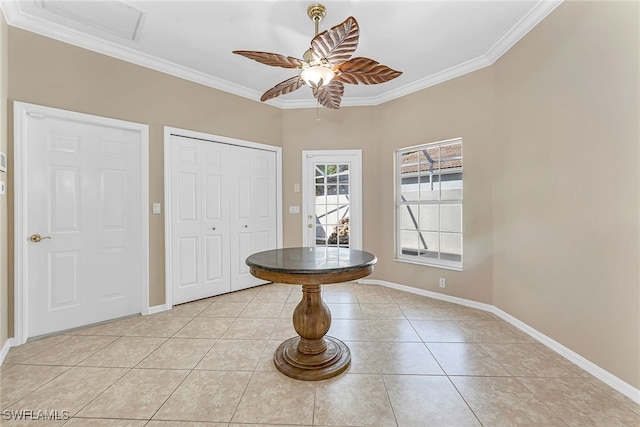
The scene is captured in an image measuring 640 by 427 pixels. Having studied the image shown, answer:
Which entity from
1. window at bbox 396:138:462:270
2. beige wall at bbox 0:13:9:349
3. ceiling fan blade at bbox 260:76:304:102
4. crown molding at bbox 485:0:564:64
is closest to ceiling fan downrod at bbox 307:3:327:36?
ceiling fan blade at bbox 260:76:304:102

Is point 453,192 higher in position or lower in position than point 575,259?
higher

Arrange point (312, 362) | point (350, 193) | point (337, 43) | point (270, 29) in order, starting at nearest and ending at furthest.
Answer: point (337, 43)
point (312, 362)
point (270, 29)
point (350, 193)

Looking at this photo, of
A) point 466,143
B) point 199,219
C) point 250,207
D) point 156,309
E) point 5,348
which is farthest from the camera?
point 250,207

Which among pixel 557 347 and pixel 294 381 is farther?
pixel 557 347

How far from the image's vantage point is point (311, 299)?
78.4 inches

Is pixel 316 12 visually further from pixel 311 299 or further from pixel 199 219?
pixel 199 219

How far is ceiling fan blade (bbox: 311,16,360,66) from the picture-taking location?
1612 mm

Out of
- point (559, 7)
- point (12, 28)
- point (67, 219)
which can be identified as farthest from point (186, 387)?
point (559, 7)

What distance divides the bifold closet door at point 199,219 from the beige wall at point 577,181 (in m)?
3.33

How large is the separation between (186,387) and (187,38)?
3.04 metres

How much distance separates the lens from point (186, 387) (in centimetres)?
174

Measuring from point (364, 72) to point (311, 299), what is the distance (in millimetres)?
1794

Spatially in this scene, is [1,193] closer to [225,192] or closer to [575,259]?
[225,192]

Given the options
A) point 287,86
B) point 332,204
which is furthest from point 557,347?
point 287,86
